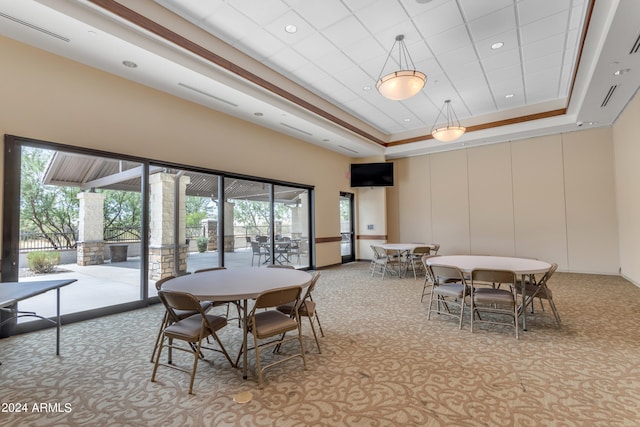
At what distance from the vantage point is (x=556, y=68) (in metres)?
5.46

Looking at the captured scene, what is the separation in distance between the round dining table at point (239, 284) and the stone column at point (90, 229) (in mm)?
2440

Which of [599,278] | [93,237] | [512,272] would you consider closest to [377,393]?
[512,272]

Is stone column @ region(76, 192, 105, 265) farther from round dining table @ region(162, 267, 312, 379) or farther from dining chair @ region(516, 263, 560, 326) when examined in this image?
dining chair @ region(516, 263, 560, 326)

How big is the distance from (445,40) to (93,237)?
6.50m

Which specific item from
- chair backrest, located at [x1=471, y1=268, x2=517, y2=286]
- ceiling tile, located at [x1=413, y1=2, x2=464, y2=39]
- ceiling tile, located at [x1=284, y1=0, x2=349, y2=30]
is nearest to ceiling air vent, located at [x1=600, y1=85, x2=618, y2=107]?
ceiling tile, located at [x1=413, y1=2, x2=464, y2=39]

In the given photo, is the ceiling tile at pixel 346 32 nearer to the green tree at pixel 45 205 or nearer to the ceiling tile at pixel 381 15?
the ceiling tile at pixel 381 15

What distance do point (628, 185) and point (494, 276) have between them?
5020mm

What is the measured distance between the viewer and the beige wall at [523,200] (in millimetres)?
7039

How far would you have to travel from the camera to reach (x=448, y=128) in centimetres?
625

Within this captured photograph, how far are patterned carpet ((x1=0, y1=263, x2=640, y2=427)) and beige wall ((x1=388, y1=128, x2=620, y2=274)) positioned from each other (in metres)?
3.89

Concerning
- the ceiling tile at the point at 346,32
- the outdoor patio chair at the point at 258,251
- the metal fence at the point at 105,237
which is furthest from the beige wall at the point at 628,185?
the metal fence at the point at 105,237

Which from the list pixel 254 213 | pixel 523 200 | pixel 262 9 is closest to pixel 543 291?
pixel 523 200

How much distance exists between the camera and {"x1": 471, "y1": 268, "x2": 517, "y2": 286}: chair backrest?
3.47 m

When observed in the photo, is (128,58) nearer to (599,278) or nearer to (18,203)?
(18,203)
